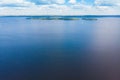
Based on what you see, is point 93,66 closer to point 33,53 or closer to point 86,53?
point 86,53

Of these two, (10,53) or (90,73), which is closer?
(90,73)

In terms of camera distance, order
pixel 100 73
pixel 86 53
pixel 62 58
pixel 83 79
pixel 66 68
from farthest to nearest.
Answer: pixel 86 53 < pixel 62 58 < pixel 66 68 < pixel 100 73 < pixel 83 79

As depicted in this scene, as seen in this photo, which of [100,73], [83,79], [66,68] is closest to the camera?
[83,79]

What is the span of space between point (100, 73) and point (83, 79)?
0.68 m

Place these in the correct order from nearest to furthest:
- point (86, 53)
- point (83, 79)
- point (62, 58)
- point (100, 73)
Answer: point (83, 79)
point (100, 73)
point (62, 58)
point (86, 53)

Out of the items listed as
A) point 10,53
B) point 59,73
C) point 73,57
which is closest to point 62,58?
point 73,57

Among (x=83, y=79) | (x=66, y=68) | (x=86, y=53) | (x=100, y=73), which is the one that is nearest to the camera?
(x=83, y=79)

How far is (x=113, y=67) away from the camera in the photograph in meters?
6.92

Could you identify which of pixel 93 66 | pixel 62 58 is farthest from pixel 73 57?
pixel 93 66

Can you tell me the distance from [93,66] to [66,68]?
91cm

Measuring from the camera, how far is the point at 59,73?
630 cm

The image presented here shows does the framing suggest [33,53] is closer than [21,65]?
No

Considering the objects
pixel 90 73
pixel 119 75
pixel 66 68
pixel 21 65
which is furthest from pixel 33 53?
pixel 119 75

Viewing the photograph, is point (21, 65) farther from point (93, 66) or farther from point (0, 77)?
point (93, 66)
